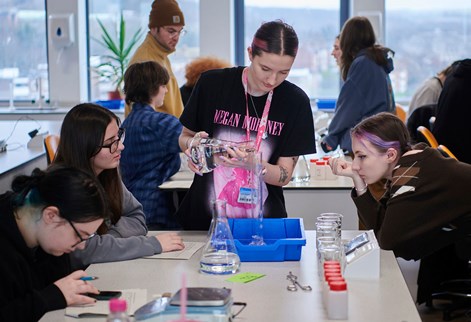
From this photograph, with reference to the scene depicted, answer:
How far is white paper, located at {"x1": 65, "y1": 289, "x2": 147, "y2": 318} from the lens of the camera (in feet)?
6.99

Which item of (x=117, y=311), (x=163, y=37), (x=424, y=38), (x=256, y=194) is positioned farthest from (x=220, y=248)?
(x=424, y=38)

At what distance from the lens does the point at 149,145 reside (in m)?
4.08

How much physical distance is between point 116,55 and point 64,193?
5983mm

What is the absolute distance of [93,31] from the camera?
8.32 metres

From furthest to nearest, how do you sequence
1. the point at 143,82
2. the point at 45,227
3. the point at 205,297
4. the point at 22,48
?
1. the point at 22,48
2. the point at 143,82
3. the point at 45,227
4. the point at 205,297

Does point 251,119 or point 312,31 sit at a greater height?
point 312,31

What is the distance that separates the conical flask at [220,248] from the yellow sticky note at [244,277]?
4cm

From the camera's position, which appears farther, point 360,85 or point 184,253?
point 360,85

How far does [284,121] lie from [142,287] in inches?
36.3

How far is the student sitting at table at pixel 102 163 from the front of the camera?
8.86 feet

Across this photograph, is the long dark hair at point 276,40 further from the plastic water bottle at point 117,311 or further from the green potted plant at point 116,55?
the green potted plant at point 116,55

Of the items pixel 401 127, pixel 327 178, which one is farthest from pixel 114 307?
pixel 327 178

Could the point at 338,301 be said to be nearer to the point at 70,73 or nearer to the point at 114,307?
the point at 114,307

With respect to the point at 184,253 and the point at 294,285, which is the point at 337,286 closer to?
the point at 294,285
